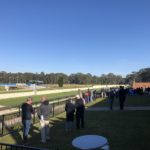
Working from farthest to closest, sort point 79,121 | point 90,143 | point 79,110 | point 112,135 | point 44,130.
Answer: point 79,121
point 79,110
point 112,135
point 44,130
point 90,143

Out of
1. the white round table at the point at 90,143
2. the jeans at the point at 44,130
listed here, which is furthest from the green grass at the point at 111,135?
the white round table at the point at 90,143

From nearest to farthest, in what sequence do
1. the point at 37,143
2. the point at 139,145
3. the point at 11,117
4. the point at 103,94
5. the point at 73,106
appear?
the point at 139,145 < the point at 37,143 < the point at 73,106 < the point at 11,117 < the point at 103,94


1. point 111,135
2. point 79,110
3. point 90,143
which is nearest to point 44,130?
point 111,135

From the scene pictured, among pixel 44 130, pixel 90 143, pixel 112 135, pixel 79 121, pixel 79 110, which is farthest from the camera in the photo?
pixel 79 121

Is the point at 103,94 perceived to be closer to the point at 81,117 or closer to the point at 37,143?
the point at 81,117

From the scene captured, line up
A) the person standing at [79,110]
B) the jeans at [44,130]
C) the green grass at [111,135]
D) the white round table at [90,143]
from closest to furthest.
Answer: the white round table at [90,143]
the green grass at [111,135]
the jeans at [44,130]
the person standing at [79,110]

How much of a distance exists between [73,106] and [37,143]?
2952mm

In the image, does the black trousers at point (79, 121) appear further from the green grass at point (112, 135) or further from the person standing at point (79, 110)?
the green grass at point (112, 135)

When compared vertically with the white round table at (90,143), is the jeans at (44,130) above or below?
below

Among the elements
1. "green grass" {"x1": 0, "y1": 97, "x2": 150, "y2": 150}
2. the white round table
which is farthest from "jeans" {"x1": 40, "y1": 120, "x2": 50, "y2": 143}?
the white round table

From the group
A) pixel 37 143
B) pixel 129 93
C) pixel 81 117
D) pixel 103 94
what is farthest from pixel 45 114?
pixel 129 93

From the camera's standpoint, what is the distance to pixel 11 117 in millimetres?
15539

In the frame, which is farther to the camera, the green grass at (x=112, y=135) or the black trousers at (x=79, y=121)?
the black trousers at (x=79, y=121)

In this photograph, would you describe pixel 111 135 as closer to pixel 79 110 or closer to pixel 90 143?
pixel 79 110
